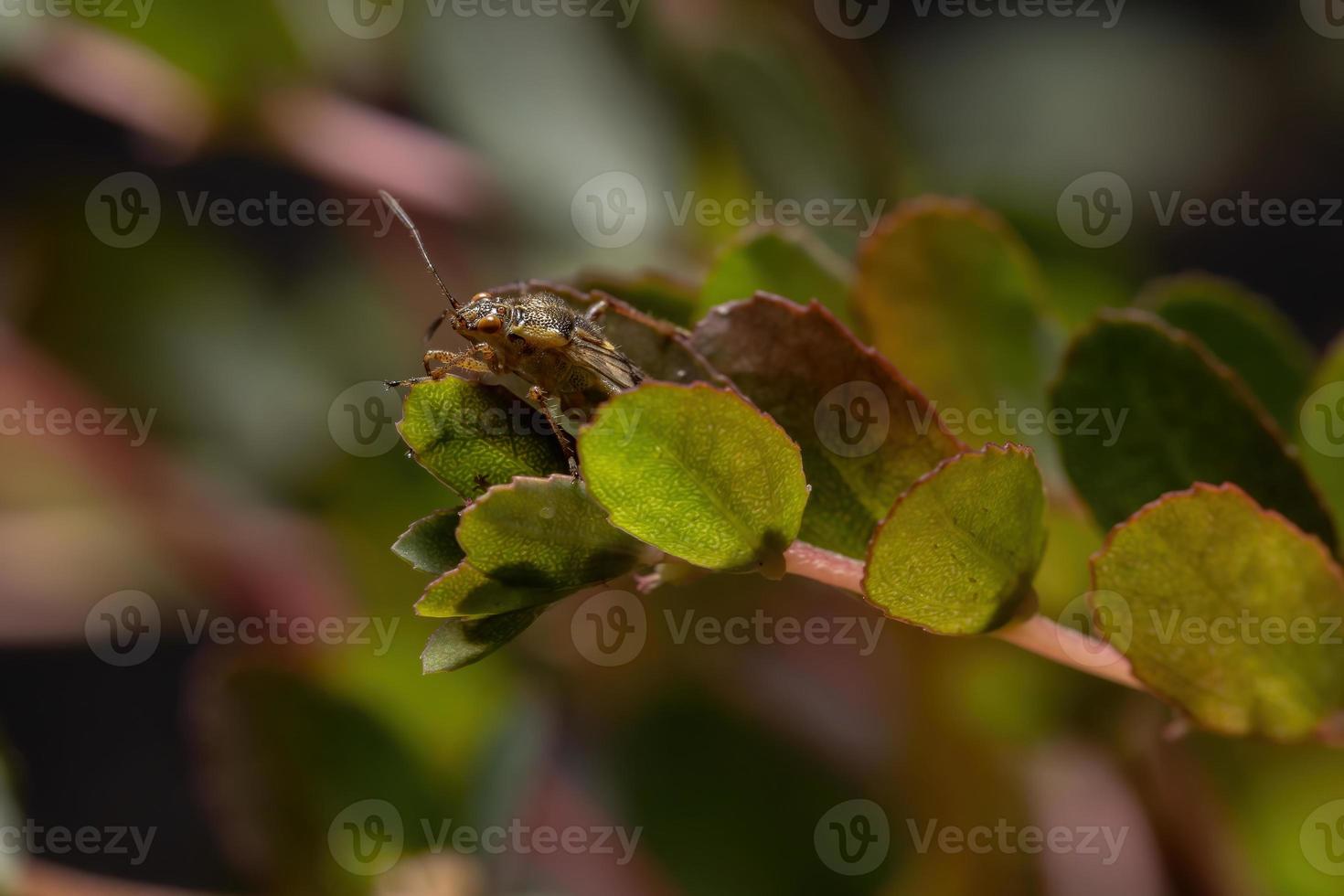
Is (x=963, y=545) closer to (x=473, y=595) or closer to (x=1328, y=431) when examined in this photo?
(x=473, y=595)

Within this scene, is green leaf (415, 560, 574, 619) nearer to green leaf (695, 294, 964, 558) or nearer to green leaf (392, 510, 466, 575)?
green leaf (392, 510, 466, 575)

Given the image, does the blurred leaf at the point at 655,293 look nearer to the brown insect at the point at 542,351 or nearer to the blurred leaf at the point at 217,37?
the brown insect at the point at 542,351

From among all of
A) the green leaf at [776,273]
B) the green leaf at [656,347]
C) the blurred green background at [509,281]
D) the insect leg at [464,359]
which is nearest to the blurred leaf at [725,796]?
the blurred green background at [509,281]

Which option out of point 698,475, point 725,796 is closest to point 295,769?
point 725,796

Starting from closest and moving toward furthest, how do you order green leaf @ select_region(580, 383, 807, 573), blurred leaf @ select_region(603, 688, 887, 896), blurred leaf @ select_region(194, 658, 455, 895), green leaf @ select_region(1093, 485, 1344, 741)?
green leaf @ select_region(580, 383, 807, 573)
green leaf @ select_region(1093, 485, 1344, 741)
blurred leaf @ select_region(194, 658, 455, 895)
blurred leaf @ select_region(603, 688, 887, 896)

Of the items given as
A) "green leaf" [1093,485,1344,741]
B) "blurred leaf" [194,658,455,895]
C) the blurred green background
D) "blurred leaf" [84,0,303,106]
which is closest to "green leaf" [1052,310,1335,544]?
"green leaf" [1093,485,1344,741]

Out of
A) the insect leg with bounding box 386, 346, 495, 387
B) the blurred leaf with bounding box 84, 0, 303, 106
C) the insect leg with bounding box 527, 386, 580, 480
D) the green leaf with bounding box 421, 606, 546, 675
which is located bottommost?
the green leaf with bounding box 421, 606, 546, 675
